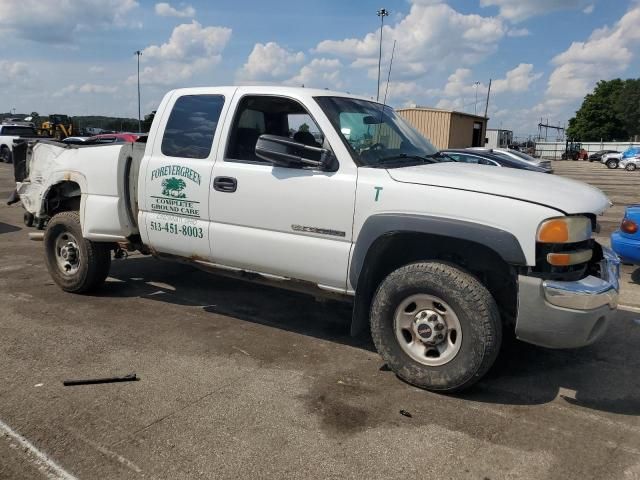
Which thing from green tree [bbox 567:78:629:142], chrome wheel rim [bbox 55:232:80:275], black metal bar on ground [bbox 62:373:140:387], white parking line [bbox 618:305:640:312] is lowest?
black metal bar on ground [bbox 62:373:140:387]

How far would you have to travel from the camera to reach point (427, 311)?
3.79m

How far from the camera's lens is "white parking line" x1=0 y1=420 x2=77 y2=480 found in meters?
2.82

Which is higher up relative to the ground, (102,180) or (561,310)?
(102,180)

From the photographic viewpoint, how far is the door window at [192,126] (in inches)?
187

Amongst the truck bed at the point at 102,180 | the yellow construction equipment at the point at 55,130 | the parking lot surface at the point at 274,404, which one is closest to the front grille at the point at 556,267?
the parking lot surface at the point at 274,404

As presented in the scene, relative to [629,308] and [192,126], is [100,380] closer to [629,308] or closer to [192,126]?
[192,126]

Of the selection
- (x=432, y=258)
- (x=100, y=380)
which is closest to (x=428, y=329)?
(x=432, y=258)

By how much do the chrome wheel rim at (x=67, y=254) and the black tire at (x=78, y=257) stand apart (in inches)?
0.6

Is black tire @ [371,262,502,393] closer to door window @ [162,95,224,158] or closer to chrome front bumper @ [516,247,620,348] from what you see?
chrome front bumper @ [516,247,620,348]

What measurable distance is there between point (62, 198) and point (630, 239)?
6434 mm

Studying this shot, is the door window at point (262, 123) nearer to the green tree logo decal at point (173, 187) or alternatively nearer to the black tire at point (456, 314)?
the green tree logo decal at point (173, 187)

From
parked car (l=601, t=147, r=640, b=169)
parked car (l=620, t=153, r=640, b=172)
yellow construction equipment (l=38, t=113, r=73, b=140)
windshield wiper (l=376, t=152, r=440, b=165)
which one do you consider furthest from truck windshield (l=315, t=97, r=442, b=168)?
parked car (l=601, t=147, r=640, b=169)

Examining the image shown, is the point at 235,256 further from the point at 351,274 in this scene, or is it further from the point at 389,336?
the point at 389,336

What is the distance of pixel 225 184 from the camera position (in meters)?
4.54
